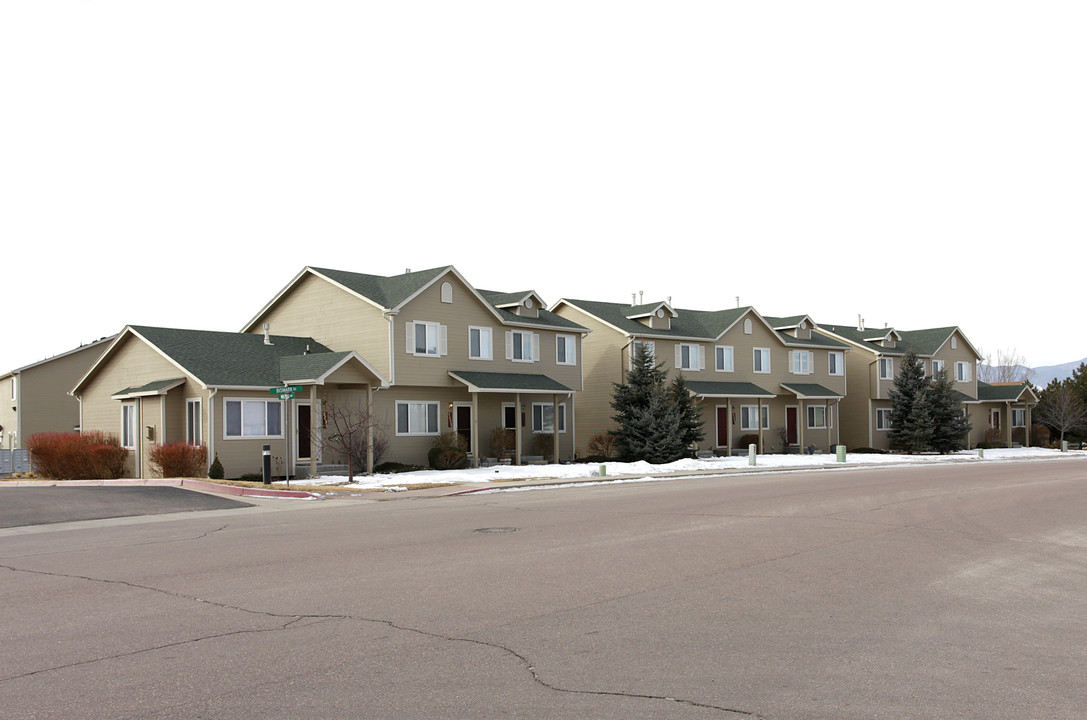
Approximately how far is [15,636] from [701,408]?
41707 millimetres

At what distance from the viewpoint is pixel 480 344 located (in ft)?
128

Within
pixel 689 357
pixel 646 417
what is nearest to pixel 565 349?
pixel 646 417

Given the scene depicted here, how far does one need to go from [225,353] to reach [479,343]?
10410 millimetres

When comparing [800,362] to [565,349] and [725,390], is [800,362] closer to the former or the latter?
[725,390]

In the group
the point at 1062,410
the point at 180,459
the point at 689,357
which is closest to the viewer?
the point at 180,459

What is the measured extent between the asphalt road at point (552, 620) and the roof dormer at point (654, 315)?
3162 cm

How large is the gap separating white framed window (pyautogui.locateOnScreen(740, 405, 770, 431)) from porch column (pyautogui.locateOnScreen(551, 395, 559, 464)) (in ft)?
45.5

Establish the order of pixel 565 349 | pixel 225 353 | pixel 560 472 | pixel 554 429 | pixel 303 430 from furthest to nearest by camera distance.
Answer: pixel 565 349 → pixel 554 429 → pixel 560 472 → pixel 303 430 → pixel 225 353

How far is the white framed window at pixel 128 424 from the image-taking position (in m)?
33.3

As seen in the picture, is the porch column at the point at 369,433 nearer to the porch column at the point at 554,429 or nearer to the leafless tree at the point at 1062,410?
the porch column at the point at 554,429

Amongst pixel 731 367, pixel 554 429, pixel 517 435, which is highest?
pixel 731 367

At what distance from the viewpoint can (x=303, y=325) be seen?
39.1 metres

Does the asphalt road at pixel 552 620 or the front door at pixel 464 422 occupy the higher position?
the front door at pixel 464 422

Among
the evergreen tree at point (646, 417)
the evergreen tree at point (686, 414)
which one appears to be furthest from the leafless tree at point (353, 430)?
the evergreen tree at point (686, 414)
